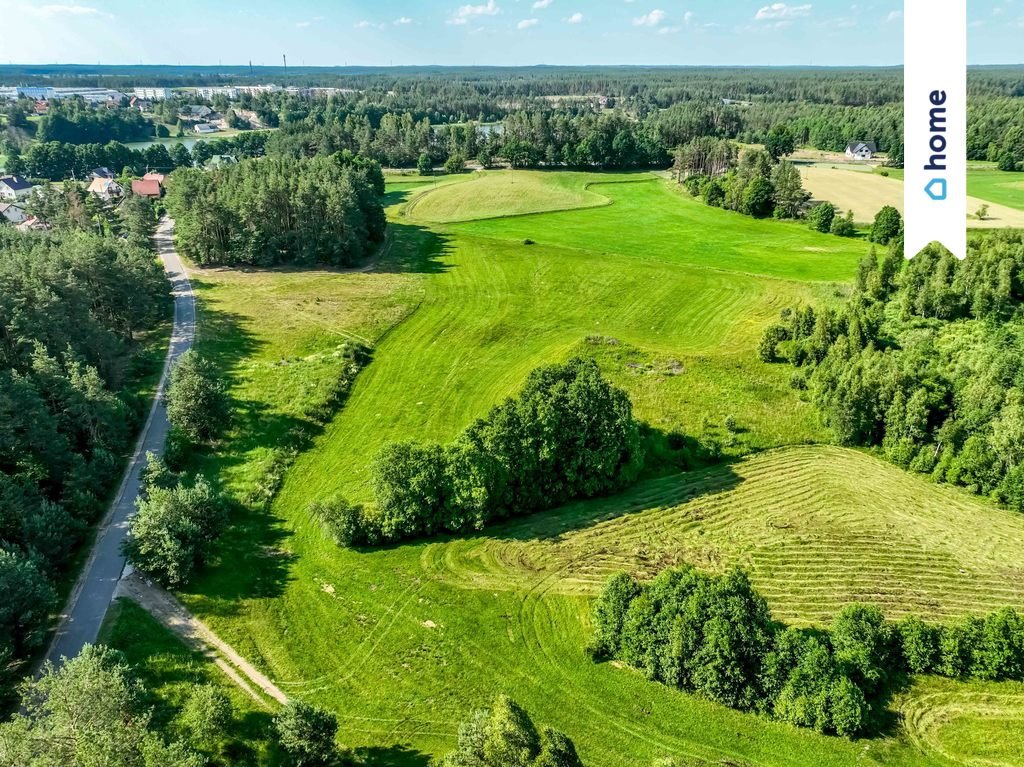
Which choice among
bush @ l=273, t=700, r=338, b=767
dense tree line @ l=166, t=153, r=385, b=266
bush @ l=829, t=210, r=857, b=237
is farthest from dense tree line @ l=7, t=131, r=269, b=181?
bush @ l=273, t=700, r=338, b=767

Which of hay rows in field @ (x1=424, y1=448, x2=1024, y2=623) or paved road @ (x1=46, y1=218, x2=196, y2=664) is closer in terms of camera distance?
paved road @ (x1=46, y1=218, x2=196, y2=664)

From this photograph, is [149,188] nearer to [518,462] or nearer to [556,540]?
[518,462]

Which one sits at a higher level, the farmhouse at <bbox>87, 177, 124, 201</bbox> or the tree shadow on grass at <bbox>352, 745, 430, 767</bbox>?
the farmhouse at <bbox>87, 177, 124, 201</bbox>

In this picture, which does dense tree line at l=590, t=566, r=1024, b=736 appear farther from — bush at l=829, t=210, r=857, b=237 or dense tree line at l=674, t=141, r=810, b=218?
dense tree line at l=674, t=141, r=810, b=218

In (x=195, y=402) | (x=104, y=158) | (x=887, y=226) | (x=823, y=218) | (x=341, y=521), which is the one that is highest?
(x=104, y=158)

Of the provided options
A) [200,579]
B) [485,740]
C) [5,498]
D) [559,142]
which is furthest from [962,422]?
[559,142]

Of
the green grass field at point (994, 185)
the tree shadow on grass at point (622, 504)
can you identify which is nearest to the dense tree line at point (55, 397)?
the tree shadow on grass at point (622, 504)

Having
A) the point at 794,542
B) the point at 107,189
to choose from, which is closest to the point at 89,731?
the point at 794,542
